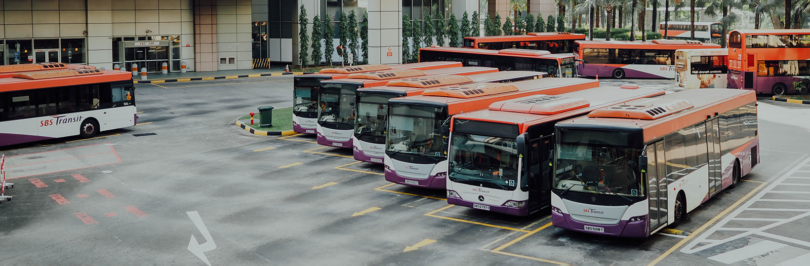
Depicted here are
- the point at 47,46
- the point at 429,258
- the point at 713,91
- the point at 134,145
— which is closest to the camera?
the point at 429,258

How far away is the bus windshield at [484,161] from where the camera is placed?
50.4 feet

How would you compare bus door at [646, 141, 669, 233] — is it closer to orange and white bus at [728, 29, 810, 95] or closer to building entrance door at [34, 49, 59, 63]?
orange and white bus at [728, 29, 810, 95]

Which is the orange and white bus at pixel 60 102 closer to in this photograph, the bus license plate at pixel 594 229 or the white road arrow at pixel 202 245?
the white road arrow at pixel 202 245

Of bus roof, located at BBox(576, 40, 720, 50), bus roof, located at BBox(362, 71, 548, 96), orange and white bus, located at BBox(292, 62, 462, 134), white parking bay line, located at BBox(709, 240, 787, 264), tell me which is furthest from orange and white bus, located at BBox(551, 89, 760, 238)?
bus roof, located at BBox(576, 40, 720, 50)

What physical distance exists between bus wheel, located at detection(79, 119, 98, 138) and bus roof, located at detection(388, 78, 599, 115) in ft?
46.3

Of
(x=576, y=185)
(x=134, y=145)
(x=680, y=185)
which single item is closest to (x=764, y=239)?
(x=680, y=185)

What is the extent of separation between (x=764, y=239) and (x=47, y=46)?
41821mm

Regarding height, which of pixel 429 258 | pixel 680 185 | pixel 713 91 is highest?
pixel 713 91

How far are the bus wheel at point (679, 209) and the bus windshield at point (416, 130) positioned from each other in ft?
17.6

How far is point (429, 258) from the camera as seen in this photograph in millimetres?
13688

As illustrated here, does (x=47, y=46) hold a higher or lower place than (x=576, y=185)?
higher

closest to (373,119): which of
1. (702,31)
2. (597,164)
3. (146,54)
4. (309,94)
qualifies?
(309,94)

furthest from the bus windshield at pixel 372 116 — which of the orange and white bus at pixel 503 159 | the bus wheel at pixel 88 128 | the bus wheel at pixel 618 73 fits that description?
the bus wheel at pixel 618 73

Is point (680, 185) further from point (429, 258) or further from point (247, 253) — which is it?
point (247, 253)
